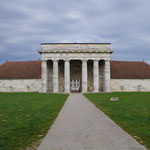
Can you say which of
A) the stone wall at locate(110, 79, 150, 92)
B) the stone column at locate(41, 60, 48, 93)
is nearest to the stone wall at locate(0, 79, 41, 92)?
the stone column at locate(41, 60, 48, 93)

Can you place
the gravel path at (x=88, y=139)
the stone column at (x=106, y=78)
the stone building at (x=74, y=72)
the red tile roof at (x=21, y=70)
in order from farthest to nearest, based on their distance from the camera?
1. the red tile roof at (x=21, y=70)
2. the stone column at (x=106, y=78)
3. the stone building at (x=74, y=72)
4. the gravel path at (x=88, y=139)

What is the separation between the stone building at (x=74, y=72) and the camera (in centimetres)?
3634

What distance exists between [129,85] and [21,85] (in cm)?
2394

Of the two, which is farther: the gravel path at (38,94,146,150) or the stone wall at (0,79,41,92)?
the stone wall at (0,79,41,92)

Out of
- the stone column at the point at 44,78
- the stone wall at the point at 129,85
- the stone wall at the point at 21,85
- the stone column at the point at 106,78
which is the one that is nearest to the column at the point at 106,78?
the stone column at the point at 106,78

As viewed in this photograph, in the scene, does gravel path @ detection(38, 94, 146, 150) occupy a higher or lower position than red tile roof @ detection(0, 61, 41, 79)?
lower

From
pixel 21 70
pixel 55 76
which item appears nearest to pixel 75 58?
pixel 55 76

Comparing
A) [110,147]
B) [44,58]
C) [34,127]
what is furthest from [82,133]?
[44,58]

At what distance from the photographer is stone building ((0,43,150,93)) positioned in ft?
119

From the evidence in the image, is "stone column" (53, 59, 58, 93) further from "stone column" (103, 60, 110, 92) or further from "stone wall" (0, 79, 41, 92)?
"stone column" (103, 60, 110, 92)

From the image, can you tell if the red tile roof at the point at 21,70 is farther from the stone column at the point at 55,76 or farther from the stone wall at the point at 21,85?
the stone column at the point at 55,76

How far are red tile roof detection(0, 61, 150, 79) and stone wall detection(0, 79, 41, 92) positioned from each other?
886 millimetres

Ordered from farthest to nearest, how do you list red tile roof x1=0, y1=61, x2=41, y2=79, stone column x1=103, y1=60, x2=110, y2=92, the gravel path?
red tile roof x1=0, y1=61, x2=41, y2=79 → stone column x1=103, y1=60, x2=110, y2=92 → the gravel path

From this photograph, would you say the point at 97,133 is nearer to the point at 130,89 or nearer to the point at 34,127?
the point at 34,127
